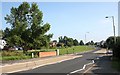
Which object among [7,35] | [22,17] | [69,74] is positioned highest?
[22,17]

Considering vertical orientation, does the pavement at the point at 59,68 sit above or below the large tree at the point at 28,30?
Result: below

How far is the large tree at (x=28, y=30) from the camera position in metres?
67.7

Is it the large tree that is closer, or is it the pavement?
the pavement

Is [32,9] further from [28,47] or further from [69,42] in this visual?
[69,42]

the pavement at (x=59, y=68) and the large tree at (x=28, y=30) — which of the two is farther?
the large tree at (x=28, y=30)

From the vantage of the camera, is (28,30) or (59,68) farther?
(28,30)

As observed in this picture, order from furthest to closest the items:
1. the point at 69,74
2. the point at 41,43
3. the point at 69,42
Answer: the point at 69,42 → the point at 41,43 → the point at 69,74

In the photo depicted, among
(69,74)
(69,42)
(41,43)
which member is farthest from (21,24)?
(69,42)

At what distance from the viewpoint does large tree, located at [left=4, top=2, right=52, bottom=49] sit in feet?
222

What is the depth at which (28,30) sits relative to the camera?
6950cm

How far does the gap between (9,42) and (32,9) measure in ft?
34.6

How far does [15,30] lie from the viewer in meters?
69.6

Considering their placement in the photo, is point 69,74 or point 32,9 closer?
point 69,74

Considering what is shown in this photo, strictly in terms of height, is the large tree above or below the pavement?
above
